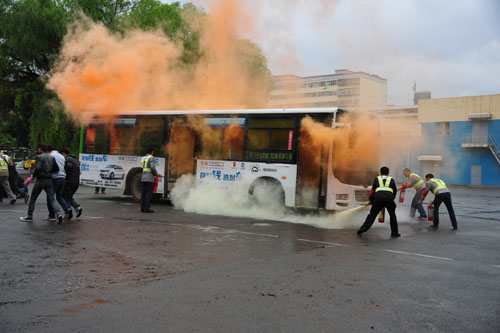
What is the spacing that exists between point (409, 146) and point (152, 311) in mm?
12627

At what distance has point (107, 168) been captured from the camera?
17.0 m

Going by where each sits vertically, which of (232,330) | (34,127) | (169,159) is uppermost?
(34,127)

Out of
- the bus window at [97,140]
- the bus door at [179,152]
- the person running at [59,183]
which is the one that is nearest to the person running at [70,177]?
the person running at [59,183]

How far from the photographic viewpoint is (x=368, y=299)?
5484 mm

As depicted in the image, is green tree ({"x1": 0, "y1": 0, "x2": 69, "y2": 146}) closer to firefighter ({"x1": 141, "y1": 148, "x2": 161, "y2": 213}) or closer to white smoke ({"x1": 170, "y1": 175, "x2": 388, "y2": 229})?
white smoke ({"x1": 170, "y1": 175, "x2": 388, "y2": 229})

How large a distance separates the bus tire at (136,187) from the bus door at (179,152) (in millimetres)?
1355

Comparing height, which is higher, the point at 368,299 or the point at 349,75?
the point at 349,75

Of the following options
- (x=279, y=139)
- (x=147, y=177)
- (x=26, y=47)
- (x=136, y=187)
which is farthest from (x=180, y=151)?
(x=26, y=47)

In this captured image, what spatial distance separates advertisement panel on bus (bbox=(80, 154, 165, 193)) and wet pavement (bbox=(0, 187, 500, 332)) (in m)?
5.58

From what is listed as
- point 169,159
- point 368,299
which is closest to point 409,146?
point 169,159

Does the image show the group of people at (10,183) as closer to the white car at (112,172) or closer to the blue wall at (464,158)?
the white car at (112,172)

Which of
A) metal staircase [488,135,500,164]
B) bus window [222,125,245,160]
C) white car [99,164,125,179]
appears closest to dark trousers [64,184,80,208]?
bus window [222,125,245,160]

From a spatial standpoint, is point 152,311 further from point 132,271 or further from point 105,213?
point 105,213

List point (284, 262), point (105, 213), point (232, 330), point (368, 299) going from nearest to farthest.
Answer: point (232, 330)
point (368, 299)
point (284, 262)
point (105, 213)
